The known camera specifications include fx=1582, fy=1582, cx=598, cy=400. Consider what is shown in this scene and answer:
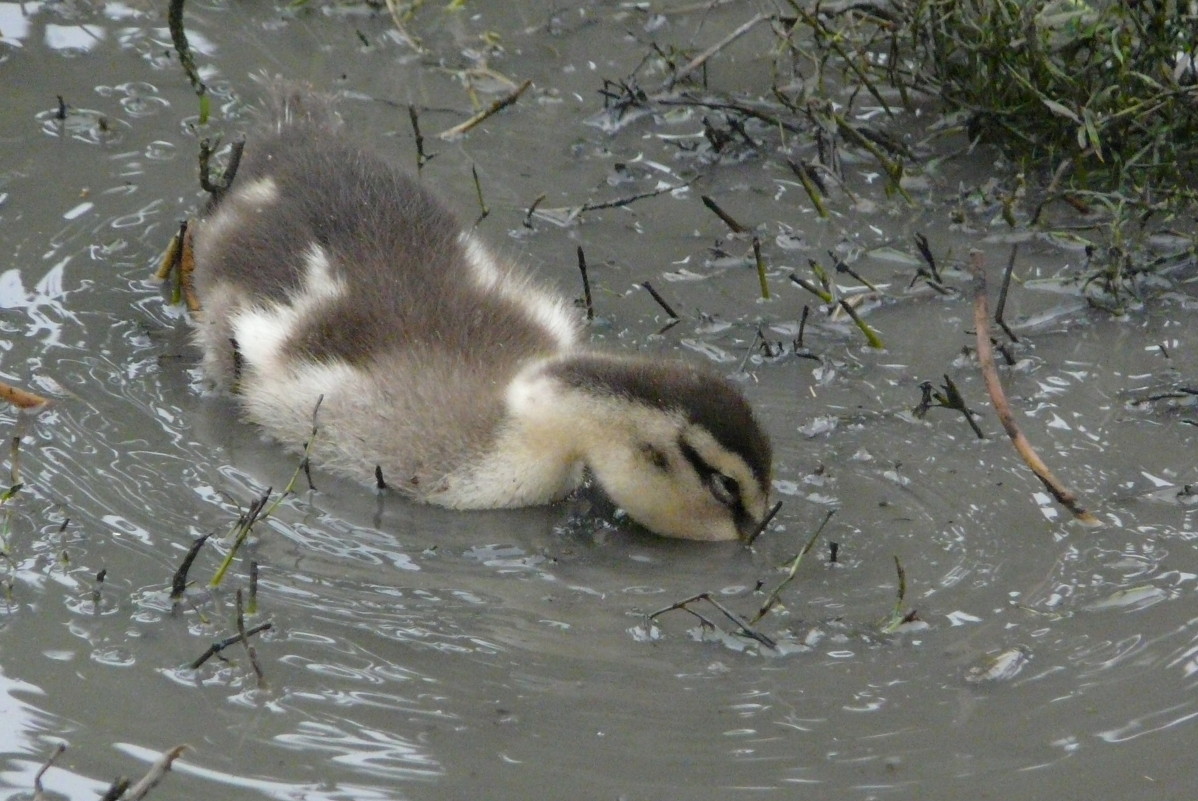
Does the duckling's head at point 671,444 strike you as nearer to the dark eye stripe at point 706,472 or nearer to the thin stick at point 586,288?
the dark eye stripe at point 706,472

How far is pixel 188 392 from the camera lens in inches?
188

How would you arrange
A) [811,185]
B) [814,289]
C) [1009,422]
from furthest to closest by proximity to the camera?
[811,185]
[814,289]
[1009,422]

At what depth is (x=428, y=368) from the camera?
446cm

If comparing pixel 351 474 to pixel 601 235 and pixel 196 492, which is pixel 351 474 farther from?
pixel 601 235

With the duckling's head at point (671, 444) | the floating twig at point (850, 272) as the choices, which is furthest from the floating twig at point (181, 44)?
the floating twig at point (850, 272)

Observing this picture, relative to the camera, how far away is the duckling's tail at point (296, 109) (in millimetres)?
5391

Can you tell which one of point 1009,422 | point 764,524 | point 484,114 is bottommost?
point 764,524

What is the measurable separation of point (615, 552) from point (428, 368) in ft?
2.58

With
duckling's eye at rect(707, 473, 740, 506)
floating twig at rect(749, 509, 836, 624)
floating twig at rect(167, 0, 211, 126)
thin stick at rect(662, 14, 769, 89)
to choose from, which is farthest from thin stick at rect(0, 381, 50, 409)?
thin stick at rect(662, 14, 769, 89)

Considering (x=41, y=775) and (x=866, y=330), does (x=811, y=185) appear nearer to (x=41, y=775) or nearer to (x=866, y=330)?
(x=866, y=330)

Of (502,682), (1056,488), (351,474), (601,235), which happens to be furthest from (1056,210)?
(502,682)

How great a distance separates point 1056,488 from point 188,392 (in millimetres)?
2528

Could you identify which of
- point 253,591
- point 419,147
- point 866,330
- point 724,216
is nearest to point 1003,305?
point 866,330

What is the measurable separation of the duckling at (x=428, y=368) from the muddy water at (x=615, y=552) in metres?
0.11
